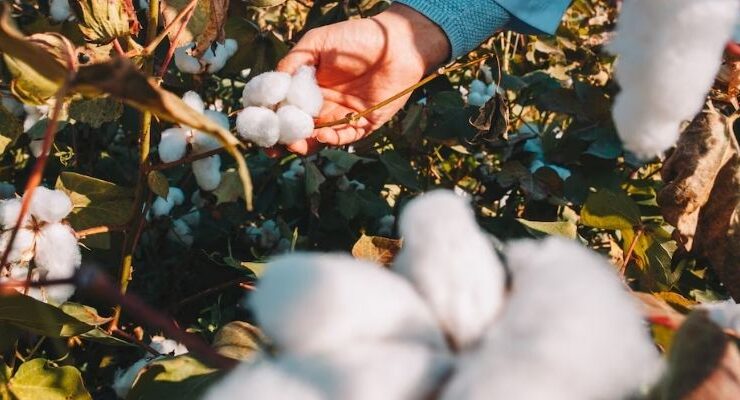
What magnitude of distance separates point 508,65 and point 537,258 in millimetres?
1813

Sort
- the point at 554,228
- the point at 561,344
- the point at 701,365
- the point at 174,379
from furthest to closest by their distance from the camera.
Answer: the point at 554,228 < the point at 174,379 < the point at 701,365 < the point at 561,344

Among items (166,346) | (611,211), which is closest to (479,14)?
(611,211)

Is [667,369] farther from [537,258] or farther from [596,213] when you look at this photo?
[596,213]

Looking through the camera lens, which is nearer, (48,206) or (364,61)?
(48,206)

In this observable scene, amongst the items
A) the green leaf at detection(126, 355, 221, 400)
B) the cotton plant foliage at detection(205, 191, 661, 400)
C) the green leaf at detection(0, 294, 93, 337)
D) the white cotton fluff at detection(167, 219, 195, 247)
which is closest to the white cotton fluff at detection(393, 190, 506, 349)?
the cotton plant foliage at detection(205, 191, 661, 400)

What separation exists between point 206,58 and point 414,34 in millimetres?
426

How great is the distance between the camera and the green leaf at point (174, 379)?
0.89 metres

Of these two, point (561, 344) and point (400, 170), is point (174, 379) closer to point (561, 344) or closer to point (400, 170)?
point (561, 344)

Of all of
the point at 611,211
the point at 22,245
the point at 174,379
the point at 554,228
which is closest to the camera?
the point at 174,379

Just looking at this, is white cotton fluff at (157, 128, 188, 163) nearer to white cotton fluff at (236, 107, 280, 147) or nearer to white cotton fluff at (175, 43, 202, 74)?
white cotton fluff at (236, 107, 280, 147)

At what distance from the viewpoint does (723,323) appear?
64 cm

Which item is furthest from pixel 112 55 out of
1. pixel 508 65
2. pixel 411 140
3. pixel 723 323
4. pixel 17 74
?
pixel 508 65

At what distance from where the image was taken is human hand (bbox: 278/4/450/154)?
4.73 ft

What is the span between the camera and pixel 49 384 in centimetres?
112
